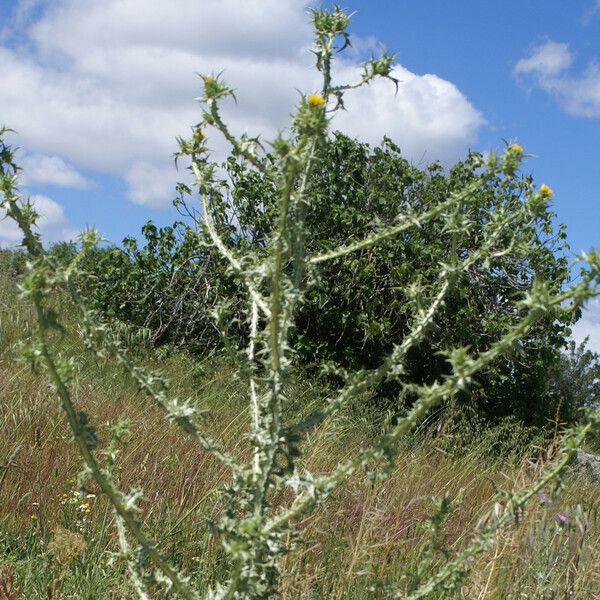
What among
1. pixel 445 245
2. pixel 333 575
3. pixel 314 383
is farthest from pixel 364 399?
pixel 333 575

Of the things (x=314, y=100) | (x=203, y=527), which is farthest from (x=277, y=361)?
(x=203, y=527)

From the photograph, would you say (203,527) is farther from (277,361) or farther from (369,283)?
(369,283)

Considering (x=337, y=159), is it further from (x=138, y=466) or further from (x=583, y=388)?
(x=583, y=388)

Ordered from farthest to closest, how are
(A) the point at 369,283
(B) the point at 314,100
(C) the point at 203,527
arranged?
(A) the point at 369,283, (C) the point at 203,527, (B) the point at 314,100

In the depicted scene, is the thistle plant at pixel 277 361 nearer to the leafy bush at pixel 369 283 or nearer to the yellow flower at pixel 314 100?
the yellow flower at pixel 314 100

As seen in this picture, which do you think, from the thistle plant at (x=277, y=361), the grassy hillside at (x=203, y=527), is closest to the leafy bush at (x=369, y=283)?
the grassy hillside at (x=203, y=527)

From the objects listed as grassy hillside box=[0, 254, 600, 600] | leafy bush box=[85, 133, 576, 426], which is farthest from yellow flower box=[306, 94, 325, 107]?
leafy bush box=[85, 133, 576, 426]

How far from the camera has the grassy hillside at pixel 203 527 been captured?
3.16 m

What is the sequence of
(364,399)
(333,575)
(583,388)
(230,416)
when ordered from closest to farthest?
(333,575), (230,416), (364,399), (583,388)

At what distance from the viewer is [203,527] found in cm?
375

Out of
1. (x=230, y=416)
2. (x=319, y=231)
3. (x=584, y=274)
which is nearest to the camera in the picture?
(x=584, y=274)

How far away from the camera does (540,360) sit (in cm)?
895

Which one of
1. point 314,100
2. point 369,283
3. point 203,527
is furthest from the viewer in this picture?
point 369,283

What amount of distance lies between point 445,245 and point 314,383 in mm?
1980
